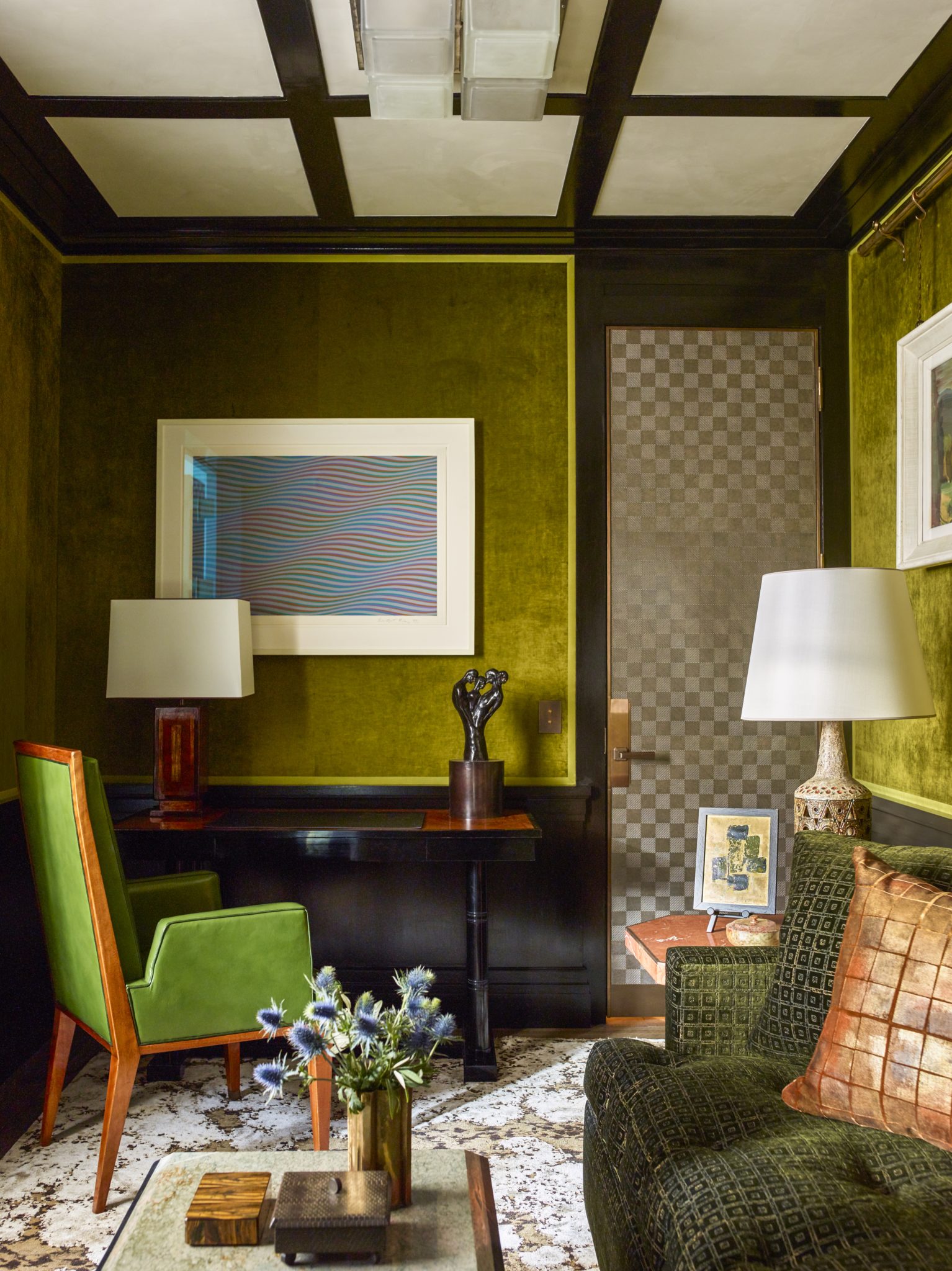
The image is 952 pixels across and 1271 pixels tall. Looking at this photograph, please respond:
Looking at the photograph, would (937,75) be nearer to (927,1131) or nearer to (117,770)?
(927,1131)

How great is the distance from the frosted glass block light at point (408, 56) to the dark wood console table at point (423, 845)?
1.94m

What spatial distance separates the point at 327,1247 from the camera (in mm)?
1309

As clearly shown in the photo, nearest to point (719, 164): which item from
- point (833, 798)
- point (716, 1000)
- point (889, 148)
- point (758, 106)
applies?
point (758, 106)

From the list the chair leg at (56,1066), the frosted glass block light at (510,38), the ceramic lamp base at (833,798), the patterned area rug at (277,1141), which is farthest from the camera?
the chair leg at (56,1066)

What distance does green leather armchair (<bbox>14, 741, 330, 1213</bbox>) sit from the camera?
7.21 ft

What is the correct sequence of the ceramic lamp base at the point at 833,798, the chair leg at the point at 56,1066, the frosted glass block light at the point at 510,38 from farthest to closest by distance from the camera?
the chair leg at the point at 56,1066
the ceramic lamp base at the point at 833,798
the frosted glass block light at the point at 510,38

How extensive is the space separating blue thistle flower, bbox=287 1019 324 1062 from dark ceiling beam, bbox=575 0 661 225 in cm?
214

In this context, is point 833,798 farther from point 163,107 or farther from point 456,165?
point 163,107

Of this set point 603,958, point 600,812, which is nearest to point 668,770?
point 600,812

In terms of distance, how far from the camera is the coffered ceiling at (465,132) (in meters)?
2.22

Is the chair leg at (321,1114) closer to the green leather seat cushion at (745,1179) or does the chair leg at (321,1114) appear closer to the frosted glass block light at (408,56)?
the green leather seat cushion at (745,1179)

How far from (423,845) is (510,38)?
2076 millimetres

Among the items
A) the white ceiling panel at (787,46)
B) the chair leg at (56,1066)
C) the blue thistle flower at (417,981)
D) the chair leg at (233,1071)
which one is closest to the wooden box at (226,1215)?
the blue thistle flower at (417,981)

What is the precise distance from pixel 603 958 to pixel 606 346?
2.15 meters
